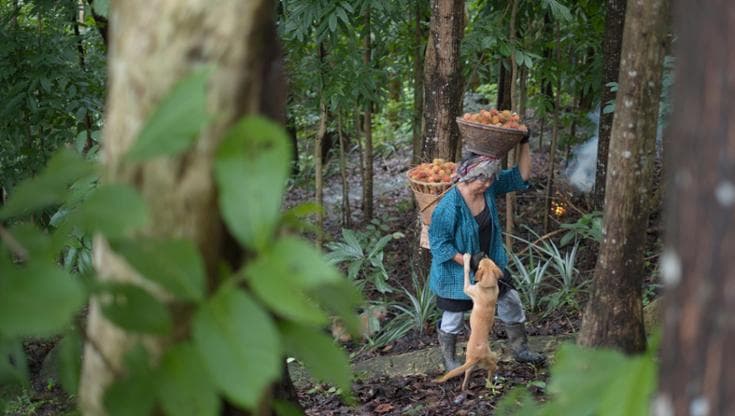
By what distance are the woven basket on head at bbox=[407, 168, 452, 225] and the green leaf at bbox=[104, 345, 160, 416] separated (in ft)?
14.0

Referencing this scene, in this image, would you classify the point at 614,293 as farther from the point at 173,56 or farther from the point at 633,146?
the point at 173,56

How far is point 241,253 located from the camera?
1356 millimetres

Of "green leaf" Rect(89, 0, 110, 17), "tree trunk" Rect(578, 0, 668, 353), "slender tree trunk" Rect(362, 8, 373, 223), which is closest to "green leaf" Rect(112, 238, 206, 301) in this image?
"green leaf" Rect(89, 0, 110, 17)

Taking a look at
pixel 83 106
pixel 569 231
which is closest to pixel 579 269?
pixel 569 231

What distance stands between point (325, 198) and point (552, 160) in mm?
3980

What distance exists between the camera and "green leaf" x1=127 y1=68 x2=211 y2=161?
3.81ft

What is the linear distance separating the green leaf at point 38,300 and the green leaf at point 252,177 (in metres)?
0.24

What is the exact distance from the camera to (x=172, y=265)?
3.86ft

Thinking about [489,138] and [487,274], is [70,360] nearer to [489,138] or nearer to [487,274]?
[487,274]

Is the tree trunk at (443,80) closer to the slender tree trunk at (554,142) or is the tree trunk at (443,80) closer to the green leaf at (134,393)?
the slender tree trunk at (554,142)

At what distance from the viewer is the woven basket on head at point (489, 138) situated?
4934 millimetres

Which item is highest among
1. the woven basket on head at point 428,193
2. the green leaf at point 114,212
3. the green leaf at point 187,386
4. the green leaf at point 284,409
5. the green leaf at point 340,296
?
the green leaf at point 114,212

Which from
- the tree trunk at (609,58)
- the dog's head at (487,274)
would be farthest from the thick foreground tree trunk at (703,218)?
A: the tree trunk at (609,58)

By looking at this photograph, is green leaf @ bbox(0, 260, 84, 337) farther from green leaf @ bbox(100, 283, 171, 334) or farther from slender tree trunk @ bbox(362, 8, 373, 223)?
slender tree trunk @ bbox(362, 8, 373, 223)
